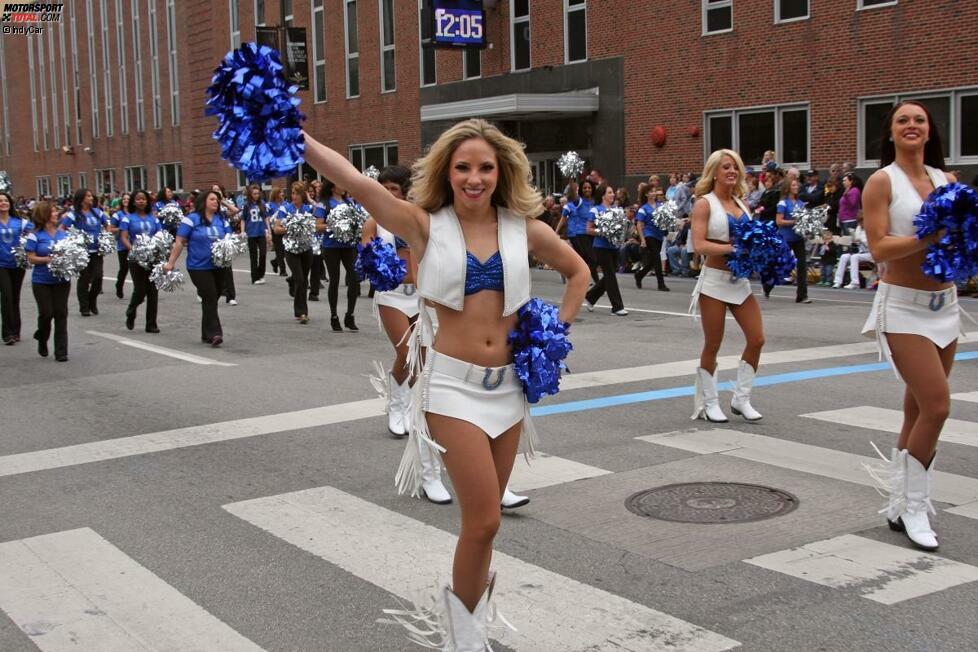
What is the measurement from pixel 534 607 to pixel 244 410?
203 inches

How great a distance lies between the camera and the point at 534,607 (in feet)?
15.9

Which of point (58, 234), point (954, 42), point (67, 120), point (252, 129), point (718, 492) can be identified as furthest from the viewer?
point (67, 120)

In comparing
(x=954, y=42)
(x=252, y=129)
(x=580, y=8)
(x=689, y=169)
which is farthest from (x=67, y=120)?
(x=252, y=129)

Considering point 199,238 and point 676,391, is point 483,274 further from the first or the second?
point 199,238

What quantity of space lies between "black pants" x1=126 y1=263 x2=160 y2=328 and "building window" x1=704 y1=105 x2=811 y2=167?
13530 millimetres

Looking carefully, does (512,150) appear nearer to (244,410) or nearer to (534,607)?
(534,607)

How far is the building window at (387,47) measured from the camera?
3662 cm

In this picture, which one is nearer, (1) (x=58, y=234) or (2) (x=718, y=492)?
(2) (x=718, y=492)

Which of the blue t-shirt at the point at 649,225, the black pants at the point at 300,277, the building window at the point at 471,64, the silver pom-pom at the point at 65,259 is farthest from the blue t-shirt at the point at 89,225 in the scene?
the building window at the point at 471,64

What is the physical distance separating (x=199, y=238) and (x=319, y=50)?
27813 millimetres

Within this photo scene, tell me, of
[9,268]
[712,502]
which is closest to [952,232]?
[712,502]

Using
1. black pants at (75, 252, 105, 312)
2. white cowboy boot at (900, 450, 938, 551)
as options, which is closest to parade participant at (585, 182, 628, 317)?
black pants at (75, 252, 105, 312)

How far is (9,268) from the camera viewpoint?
13852 mm

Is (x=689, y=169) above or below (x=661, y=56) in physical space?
below
